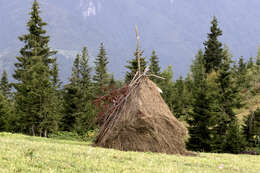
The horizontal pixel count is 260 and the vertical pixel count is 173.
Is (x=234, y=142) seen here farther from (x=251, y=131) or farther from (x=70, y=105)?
(x=70, y=105)

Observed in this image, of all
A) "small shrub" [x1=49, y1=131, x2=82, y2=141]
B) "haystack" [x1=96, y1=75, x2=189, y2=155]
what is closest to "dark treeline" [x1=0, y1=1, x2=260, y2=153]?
"small shrub" [x1=49, y1=131, x2=82, y2=141]

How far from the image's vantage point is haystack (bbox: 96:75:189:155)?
1460 cm

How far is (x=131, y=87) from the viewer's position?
53.7ft

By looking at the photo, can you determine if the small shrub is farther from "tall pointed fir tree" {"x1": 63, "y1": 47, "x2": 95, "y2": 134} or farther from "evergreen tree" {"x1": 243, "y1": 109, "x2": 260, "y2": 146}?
"evergreen tree" {"x1": 243, "y1": 109, "x2": 260, "y2": 146}

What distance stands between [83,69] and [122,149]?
41999mm

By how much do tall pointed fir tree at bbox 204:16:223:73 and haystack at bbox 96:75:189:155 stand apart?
51.8 metres

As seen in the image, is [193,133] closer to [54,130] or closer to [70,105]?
[54,130]

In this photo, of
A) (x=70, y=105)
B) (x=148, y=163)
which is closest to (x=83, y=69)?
(x=70, y=105)

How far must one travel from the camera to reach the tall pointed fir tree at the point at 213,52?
214 ft

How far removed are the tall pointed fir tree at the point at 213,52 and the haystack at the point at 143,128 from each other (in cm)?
5182

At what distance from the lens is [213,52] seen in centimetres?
6556

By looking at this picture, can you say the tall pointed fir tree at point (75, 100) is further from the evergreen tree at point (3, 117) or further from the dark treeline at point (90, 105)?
the evergreen tree at point (3, 117)

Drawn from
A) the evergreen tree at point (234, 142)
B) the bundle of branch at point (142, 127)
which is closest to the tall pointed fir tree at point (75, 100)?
the evergreen tree at point (234, 142)

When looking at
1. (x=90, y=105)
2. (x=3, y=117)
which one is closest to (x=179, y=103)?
(x=90, y=105)
